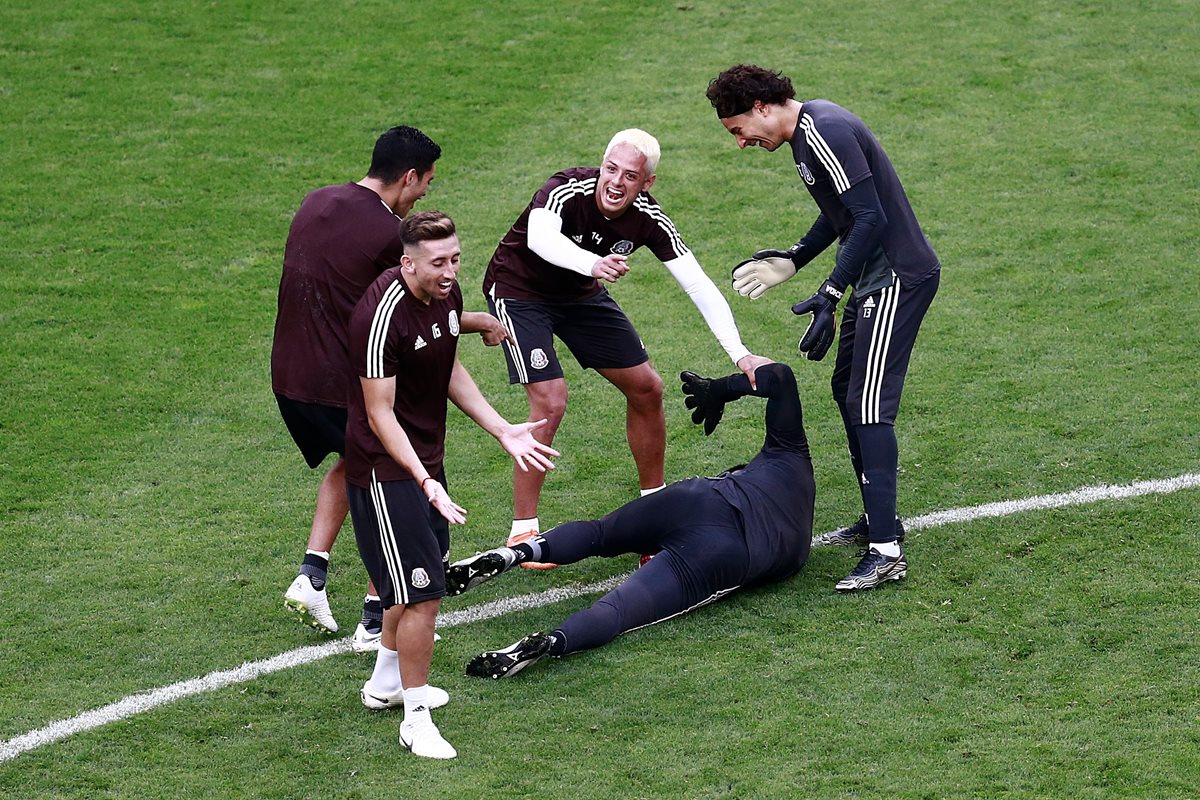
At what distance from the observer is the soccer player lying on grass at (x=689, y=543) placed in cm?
611

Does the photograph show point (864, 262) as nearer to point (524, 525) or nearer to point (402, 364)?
point (524, 525)

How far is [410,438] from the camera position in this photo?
18.2ft

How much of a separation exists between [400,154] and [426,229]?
1143 millimetres

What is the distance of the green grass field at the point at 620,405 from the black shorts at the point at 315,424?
2.47ft

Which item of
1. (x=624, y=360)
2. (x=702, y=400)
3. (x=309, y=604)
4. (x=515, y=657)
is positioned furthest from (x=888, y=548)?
(x=309, y=604)

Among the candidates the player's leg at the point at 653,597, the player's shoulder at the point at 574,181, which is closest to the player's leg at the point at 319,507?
the player's leg at the point at 653,597

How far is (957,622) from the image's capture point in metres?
6.18

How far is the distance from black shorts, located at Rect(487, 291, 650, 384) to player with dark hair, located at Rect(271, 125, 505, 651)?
87cm

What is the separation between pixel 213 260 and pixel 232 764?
19.5 feet

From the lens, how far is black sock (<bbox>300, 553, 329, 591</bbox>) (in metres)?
6.46

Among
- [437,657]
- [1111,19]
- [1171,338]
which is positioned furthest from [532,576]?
[1111,19]

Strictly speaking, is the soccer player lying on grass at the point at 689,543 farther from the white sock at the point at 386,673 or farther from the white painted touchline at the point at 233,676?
the white sock at the point at 386,673

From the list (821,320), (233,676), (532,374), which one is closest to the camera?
(233,676)

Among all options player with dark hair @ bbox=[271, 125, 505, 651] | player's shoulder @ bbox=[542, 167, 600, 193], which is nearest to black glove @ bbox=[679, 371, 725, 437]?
player's shoulder @ bbox=[542, 167, 600, 193]
